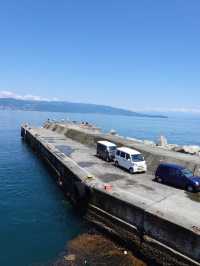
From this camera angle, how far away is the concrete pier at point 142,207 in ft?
58.6

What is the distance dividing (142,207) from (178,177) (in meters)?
7.07

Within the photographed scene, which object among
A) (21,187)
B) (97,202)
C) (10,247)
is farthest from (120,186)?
(21,187)

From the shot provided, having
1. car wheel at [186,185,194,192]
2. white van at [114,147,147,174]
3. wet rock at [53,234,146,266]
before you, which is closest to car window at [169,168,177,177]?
car wheel at [186,185,194,192]

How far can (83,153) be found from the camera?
44.3 m

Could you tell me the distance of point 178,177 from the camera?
26062 mm

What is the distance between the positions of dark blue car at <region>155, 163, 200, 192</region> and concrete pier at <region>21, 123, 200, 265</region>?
0.80 metres

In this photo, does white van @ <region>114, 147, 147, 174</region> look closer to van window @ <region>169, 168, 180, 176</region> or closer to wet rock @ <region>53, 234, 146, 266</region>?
van window @ <region>169, 168, 180, 176</region>

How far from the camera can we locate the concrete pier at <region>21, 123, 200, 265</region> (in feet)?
58.6

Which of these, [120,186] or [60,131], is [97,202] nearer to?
[120,186]

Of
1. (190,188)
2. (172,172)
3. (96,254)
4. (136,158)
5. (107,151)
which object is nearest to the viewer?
(96,254)

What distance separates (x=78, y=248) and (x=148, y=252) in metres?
5.06

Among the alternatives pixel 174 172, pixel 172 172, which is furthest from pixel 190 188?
pixel 172 172

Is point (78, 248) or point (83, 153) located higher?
point (83, 153)

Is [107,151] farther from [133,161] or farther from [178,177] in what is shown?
[178,177]
